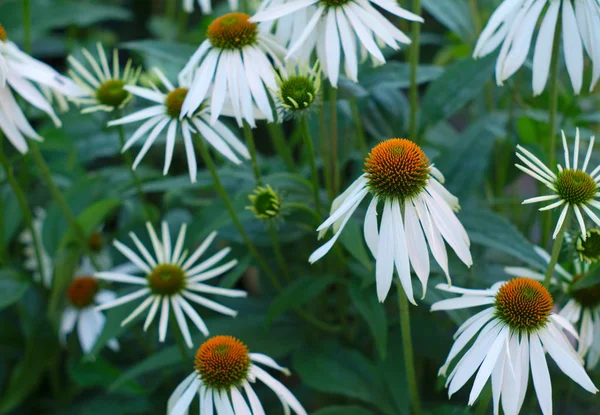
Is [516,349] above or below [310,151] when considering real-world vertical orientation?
below

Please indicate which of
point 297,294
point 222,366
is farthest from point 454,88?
point 222,366

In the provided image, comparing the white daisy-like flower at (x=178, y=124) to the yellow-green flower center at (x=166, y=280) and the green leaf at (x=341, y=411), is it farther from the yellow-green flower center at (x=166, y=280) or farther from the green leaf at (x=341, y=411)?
the green leaf at (x=341, y=411)

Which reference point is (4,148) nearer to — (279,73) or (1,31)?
(1,31)

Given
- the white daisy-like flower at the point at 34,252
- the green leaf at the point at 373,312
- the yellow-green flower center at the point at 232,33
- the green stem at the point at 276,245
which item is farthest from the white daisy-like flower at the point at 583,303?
the white daisy-like flower at the point at 34,252

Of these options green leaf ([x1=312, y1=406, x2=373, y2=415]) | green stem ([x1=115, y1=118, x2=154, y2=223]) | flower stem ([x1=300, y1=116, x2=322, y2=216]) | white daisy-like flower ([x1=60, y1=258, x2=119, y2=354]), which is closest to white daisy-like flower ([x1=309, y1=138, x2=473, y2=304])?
flower stem ([x1=300, y1=116, x2=322, y2=216])

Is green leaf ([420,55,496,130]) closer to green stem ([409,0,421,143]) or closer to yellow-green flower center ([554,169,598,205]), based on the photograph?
green stem ([409,0,421,143])

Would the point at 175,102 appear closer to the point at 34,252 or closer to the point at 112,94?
the point at 112,94

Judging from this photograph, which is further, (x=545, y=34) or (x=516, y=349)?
(x=545, y=34)
